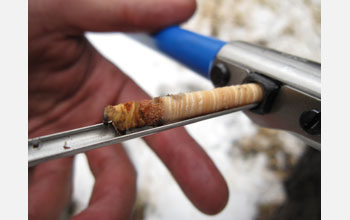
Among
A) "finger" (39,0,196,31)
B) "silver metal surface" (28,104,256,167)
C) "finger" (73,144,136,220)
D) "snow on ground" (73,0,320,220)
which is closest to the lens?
"silver metal surface" (28,104,256,167)

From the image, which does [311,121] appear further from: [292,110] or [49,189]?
[49,189]

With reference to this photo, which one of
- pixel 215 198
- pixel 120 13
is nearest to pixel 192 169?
pixel 215 198

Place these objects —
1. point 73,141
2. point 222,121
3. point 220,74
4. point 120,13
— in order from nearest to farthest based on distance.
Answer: point 73,141
point 220,74
point 120,13
point 222,121

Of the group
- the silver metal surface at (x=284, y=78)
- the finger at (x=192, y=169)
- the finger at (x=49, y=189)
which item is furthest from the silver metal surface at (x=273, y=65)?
the finger at (x=49, y=189)

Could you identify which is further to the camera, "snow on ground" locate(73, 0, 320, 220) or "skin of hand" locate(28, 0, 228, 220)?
"snow on ground" locate(73, 0, 320, 220)

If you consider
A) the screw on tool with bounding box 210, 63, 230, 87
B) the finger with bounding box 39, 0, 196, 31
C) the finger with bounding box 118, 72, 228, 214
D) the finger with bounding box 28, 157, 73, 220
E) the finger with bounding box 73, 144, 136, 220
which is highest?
the finger with bounding box 39, 0, 196, 31

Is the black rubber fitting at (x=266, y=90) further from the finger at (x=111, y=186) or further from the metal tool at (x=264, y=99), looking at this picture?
the finger at (x=111, y=186)

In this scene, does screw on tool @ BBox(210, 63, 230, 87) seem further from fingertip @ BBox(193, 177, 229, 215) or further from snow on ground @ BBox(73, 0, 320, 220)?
snow on ground @ BBox(73, 0, 320, 220)

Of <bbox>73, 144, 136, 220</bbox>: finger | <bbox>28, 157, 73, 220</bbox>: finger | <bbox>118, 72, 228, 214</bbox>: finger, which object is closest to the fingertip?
<bbox>118, 72, 228, 214</bbox>: finger
